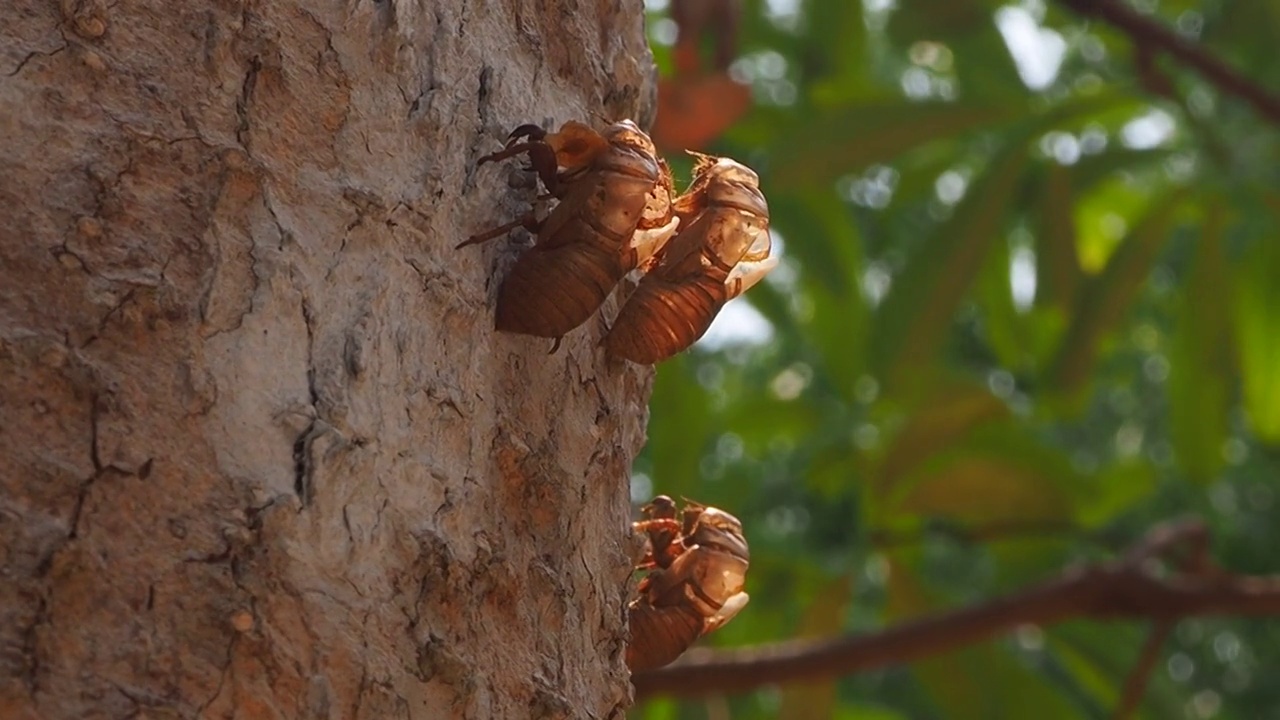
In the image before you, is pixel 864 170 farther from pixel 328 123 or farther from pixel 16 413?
pixel 16 413

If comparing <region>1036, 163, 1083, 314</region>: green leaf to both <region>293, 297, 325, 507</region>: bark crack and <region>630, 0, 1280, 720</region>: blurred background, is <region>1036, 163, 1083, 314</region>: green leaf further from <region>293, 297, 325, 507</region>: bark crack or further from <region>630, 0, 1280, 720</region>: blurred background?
<region>293, 297, 325, 507</region>: bark crack

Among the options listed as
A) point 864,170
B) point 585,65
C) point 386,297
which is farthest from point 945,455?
point 386,297

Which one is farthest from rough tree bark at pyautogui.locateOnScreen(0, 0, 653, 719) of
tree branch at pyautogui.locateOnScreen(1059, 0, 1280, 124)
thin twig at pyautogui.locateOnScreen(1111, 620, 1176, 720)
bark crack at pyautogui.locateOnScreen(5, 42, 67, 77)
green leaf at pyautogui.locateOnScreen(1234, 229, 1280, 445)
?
green leaf at pyautogui.locateOnScreen(1234, 229, 1280, 445)

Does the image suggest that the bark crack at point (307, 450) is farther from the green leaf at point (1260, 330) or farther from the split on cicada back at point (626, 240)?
the green leaf at point (1260, 330)

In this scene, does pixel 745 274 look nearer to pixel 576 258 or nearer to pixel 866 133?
pixel 576 258

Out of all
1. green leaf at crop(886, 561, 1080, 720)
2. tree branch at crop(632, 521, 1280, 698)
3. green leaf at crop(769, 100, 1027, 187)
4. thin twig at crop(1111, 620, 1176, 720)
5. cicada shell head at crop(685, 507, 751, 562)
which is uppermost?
cicada shell head at crop(685, 507, 751, 562)

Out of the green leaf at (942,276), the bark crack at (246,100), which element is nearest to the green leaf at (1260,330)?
the green leaf at (942,276)
